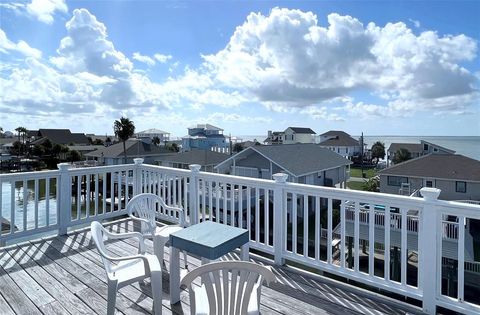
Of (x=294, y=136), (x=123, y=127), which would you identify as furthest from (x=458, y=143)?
(x=123, y=127)

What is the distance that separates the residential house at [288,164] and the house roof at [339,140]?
22.7 m

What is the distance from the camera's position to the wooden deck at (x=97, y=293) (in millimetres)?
2420

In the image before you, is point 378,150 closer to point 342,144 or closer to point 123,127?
point 342,144

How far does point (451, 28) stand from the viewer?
13914mm

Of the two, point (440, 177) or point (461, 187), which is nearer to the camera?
point (461, 187)

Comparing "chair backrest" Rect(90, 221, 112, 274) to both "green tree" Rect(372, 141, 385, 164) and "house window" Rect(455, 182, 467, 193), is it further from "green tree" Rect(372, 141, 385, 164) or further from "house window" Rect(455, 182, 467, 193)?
"green tree" Rect(372, 141, 385, 164)

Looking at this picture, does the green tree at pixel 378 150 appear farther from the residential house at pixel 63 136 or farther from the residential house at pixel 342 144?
the residential house at pixel 63 136

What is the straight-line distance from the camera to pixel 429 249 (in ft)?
7.48

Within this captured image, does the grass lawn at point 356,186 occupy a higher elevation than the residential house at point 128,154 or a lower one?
lower

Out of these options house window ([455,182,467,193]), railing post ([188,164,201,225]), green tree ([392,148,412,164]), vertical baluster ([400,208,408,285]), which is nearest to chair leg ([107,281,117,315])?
railing post ([188,164,201,225])

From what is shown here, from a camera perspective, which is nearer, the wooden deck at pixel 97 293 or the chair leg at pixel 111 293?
the chair leg at pixel 111 293

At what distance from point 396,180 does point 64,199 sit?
2013 cm

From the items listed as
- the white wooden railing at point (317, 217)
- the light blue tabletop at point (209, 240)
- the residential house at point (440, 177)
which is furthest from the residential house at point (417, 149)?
the light blue tabletop at point (209, 240)

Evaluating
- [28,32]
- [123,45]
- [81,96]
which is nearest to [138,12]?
[28,32]
